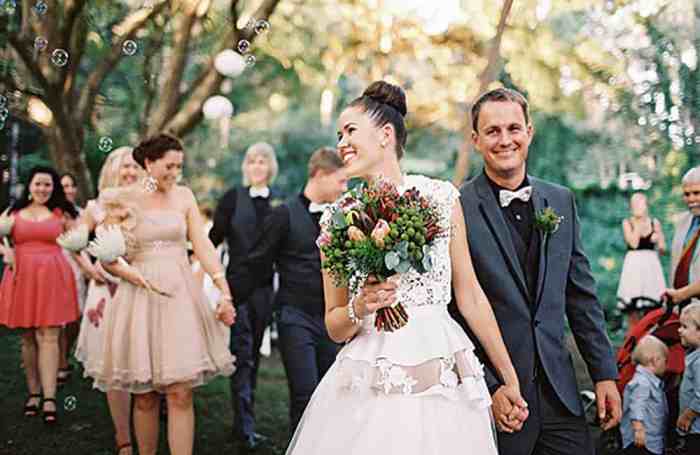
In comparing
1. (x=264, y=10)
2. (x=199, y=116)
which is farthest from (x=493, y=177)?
(x=199, y=116)

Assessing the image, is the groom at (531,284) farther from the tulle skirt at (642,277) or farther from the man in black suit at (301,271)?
the tulle skirt at (642,277)

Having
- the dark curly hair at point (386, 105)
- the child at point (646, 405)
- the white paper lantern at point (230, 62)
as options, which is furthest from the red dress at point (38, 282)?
the dark curly hair at point (386, 105)

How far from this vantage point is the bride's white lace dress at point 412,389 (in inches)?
105

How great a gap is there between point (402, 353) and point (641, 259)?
615 cm

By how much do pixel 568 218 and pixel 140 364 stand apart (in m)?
2.61

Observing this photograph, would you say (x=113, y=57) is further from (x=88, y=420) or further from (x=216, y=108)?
(x=88, y=420)

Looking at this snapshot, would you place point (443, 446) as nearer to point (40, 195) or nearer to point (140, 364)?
point (140, 364)

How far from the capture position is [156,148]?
4.89 meters

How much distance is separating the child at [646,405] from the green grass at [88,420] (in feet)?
7.99

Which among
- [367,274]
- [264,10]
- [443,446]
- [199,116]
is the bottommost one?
[443,446]

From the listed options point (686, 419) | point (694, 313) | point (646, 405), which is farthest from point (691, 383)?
point (646, 405)

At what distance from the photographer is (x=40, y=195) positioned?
22.8 ft

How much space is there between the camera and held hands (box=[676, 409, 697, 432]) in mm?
4527

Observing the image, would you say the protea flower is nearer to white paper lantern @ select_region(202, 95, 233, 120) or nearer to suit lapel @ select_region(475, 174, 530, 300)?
suit lapel @ select_region(475, 174, 530, 300)
